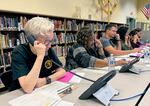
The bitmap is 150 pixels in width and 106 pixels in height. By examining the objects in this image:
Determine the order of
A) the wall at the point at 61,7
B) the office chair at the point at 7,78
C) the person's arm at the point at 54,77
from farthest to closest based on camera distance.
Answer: the wall at the point at 61,7, the office chair at the point at 7,78, the person's arm at the point at 54,77

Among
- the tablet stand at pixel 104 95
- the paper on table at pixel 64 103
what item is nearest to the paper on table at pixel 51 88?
the paper on table at pixel 64 103

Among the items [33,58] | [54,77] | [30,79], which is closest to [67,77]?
[54,77]

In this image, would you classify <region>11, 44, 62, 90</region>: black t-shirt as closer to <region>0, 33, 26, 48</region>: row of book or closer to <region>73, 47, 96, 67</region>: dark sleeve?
<region>73, 47, 96, 67</region>: dark sleeve

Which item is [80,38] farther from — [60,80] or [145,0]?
[145,0]

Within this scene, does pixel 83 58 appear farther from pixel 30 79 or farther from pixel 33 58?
pixel 30 79

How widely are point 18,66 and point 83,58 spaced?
2.82ft

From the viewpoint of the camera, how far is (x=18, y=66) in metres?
1.48

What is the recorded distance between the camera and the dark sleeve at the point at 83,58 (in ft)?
7.15

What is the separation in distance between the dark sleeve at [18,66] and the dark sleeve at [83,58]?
79 cm

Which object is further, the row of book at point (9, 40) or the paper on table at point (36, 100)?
the row of book at point (9, 40)

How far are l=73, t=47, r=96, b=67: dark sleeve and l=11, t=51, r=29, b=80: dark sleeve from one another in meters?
0.79

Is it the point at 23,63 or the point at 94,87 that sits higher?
the point at 23,63

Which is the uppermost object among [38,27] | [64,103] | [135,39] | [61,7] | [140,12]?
[140,12]

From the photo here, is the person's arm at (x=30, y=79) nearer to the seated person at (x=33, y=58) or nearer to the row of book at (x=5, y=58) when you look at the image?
the seated person at (x=33, y=58)
